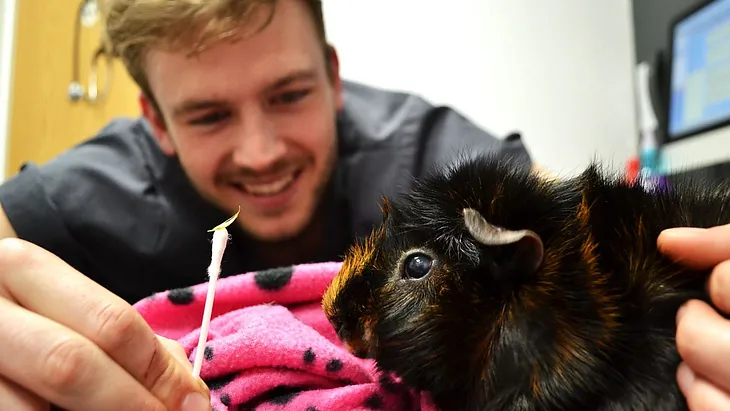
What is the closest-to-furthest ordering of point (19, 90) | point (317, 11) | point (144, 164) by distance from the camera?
point (317, 11) → point (144, 164) → point (19, 90)

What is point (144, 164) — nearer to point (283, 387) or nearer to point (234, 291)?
point (234, 291)

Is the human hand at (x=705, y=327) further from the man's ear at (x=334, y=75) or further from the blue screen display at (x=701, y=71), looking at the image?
the blue screen display at (x=701, y=71)

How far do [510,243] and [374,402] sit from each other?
23 centimetres

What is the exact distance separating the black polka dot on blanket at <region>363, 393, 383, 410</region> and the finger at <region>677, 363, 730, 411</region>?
284 mm

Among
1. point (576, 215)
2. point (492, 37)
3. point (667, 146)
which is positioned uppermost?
point (576, 215)

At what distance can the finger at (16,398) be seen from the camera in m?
0.50

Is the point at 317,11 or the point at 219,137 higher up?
the point at 317,11

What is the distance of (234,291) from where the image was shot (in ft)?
2.69

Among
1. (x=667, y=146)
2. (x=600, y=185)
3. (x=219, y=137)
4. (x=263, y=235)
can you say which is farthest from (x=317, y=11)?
(x=667, y=146)

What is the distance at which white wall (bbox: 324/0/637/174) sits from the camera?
104 inches

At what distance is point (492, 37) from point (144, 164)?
172 centimetres

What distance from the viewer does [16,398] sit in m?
0.50

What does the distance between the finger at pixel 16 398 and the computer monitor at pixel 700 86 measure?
6.87ft

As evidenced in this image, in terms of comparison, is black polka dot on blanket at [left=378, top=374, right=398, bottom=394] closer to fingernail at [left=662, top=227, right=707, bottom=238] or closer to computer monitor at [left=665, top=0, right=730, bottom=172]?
fingernail at [left=662, top=227, right=707, bottom=238]
